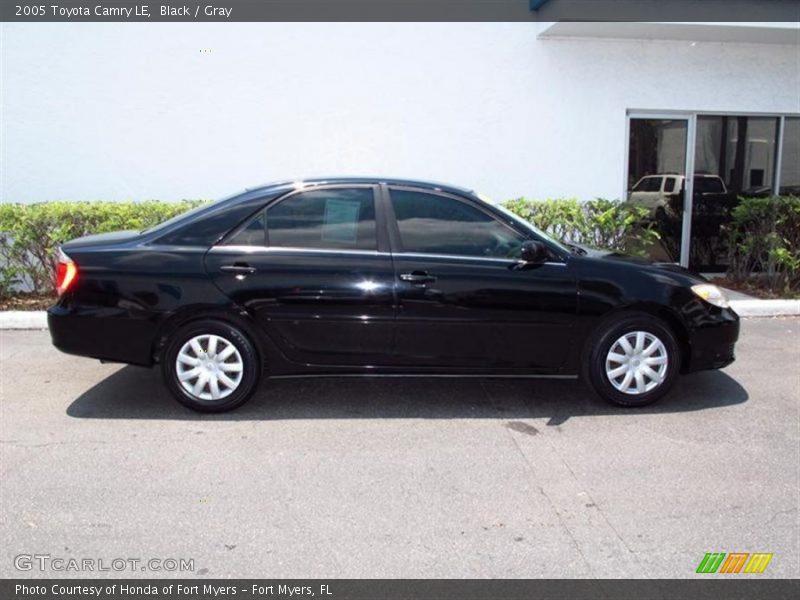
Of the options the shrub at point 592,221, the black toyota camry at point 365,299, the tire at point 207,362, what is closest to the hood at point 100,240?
the black toyota camry at point 365,299

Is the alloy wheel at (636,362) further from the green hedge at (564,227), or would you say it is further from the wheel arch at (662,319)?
the green hedge at (564,227)

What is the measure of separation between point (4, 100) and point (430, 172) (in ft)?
17.1

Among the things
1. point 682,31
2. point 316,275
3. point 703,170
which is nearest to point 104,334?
point 316,275

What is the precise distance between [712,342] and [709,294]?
13.2 inches

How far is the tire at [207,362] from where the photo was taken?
481cm

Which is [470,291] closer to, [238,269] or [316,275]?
[316,275]

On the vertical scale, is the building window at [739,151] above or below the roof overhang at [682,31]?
below

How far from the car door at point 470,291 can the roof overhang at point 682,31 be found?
4725 mm

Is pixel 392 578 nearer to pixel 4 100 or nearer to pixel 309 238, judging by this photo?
pixel 309 238

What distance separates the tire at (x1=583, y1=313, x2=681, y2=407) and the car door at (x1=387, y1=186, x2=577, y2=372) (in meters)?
0.23

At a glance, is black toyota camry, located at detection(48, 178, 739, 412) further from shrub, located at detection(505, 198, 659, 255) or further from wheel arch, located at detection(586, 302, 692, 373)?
shrub, located at detection(505, 198, 659, 255)

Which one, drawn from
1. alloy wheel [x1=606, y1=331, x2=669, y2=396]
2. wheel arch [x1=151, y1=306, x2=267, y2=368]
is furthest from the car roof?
alloy wheel [x1=606, y1=331, x2=669, y2=396]

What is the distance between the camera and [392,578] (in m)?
3.07

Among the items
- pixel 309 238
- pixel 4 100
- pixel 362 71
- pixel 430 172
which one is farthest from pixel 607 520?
pixel 4 100
